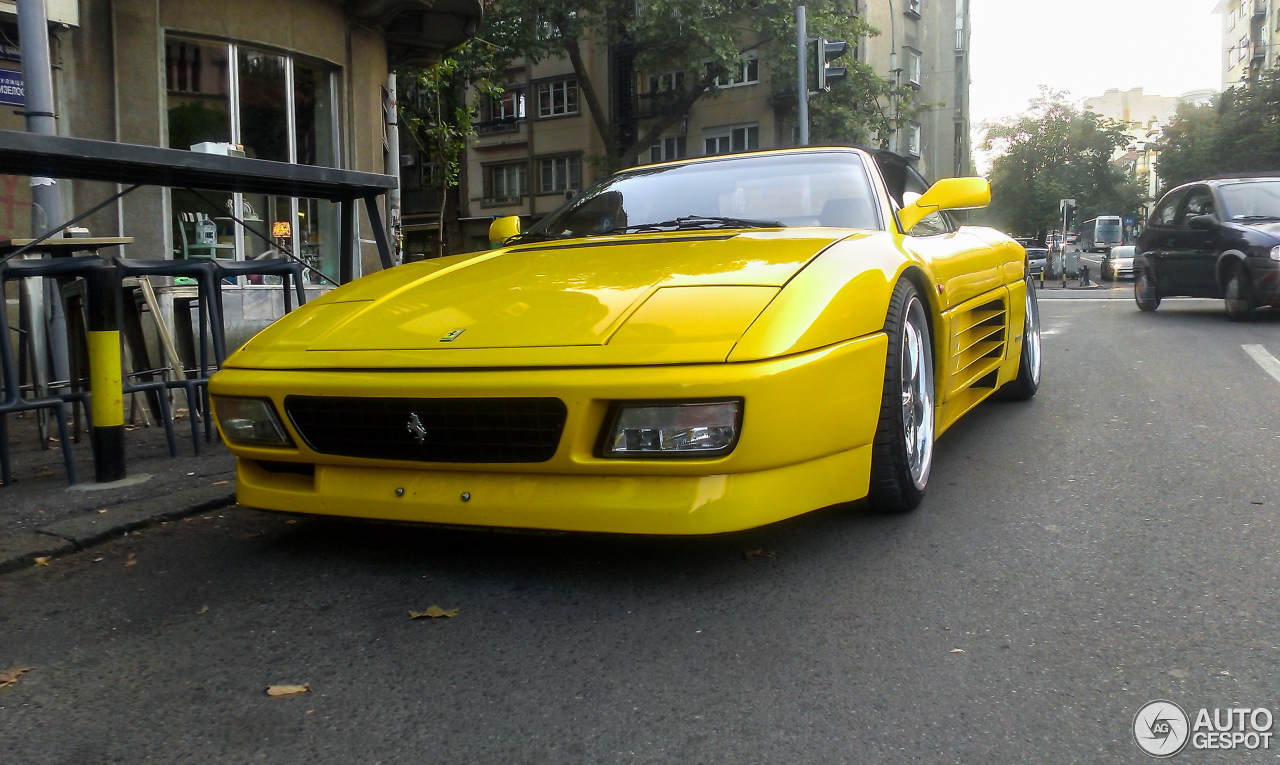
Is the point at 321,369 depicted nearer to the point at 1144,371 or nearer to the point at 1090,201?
the point at 1144,371

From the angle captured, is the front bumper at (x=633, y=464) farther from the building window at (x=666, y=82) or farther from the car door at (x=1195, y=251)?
the building window at (x=666, y=82)

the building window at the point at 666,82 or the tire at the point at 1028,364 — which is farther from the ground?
the building window at the point at 666,82

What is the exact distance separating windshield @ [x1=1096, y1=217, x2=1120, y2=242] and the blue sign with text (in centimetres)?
4585

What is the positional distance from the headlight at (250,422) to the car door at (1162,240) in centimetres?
1095

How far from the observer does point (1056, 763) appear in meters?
1.81

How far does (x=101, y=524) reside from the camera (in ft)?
11.7

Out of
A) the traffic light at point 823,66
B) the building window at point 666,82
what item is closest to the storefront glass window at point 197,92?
the traffic light at point 823,66

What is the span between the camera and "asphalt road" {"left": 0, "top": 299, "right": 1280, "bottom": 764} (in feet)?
6.45

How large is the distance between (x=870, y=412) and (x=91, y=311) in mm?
3002

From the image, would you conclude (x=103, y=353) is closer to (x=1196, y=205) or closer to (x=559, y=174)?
(x=1196, y=205)

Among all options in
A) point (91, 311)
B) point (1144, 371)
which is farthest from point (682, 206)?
point (1144, 371)

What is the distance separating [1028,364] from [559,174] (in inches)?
1321

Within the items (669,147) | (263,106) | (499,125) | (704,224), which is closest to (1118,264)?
(669,147)

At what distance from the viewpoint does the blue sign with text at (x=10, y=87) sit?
7.99 meters
